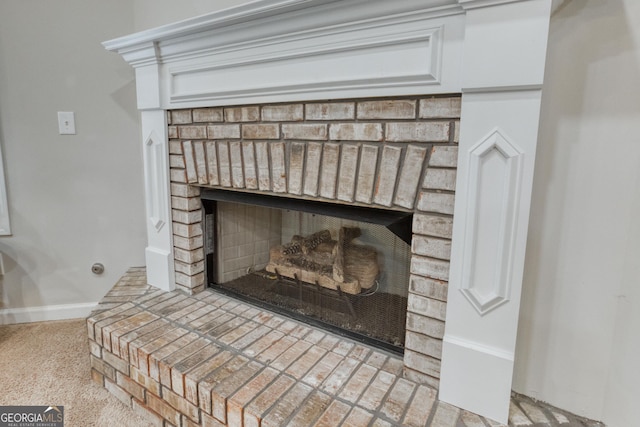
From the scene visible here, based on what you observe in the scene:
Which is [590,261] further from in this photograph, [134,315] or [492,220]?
[134,315]

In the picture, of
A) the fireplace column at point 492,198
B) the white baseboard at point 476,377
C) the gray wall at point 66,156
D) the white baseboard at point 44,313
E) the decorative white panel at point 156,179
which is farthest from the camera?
the white baseboard at point 44,313

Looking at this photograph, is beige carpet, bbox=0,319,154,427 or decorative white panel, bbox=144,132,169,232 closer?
beige carpet, bbox=0,319,154,427

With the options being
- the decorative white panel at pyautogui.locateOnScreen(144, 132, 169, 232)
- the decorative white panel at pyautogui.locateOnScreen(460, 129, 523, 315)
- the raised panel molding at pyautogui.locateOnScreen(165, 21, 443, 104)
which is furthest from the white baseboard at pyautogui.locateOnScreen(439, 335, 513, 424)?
the decorative white panel at pyautogui.locateOnScreen(144, 132, 169, 232)

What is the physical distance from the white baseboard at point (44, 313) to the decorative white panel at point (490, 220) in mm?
2153

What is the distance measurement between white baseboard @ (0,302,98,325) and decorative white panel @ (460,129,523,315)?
7.06 ft

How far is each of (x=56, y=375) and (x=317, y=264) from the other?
1.27 meters

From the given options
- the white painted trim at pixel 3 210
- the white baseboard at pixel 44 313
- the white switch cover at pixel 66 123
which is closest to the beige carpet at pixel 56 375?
the white baseboard at pixel 44 313

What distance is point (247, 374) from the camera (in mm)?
1114

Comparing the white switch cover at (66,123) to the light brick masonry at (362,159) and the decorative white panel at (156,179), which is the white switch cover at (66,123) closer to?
the decorative white panel at (156,179)

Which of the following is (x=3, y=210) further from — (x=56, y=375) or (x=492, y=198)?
(x=492, y=198)

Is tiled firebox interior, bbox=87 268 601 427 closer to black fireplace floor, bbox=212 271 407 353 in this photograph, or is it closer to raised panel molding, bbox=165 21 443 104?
black fireplace floor, bbox=212 271 407 353

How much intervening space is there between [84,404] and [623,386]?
181 centimetres

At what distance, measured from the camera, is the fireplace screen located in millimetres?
1260

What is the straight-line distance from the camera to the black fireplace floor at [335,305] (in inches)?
49.7
